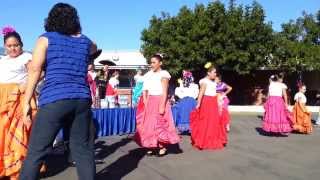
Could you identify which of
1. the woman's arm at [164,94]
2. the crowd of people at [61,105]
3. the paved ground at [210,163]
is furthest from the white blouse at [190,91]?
the woman's arm at [164,94]

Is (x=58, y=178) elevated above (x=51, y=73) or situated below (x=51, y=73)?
below

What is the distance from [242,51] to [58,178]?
25.4 m

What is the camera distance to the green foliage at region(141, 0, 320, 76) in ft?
102

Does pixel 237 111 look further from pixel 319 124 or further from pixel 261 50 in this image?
pixel 319 124

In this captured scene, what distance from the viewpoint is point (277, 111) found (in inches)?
527

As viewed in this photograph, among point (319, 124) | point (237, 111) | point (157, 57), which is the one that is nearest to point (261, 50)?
point (237, 111)

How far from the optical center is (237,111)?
29.8 metres

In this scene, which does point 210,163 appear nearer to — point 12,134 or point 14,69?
point 12,134

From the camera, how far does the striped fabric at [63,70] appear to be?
495 cm

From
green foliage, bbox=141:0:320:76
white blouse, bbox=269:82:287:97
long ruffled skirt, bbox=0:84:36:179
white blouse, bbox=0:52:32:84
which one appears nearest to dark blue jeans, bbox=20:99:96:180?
long ruffled skirt, bbox=0:84:36:179

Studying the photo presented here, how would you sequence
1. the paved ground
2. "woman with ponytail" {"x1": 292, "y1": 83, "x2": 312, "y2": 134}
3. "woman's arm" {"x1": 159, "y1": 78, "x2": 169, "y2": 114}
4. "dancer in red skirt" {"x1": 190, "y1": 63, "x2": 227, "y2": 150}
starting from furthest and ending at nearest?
"woman with ponytail" {"x1": 292, "y1": 83, "x2": 312, "y2": 134}
"dancer in red skirt" {"x1": 190, "y1": 63, "x2": 227, "y2": 150}
"woman's arm" {"x1": 159, "y1": 78, "x2": 169, "y2": 114}
the paved ground

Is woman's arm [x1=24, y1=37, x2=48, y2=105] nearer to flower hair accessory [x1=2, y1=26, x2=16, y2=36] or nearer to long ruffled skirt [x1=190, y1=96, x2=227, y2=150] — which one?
flower hair accessory [x1=2, y1=26, x2=16, y2=36]

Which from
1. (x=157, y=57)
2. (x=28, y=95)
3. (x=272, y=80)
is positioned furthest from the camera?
(x=272, y=80)

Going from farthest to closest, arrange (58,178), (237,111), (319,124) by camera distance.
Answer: (237,111) → (319,124) → (58,178)
